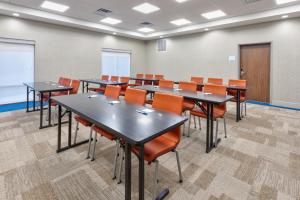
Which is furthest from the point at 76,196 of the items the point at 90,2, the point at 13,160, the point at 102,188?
the point at 90,2

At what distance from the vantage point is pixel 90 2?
4.88 meters

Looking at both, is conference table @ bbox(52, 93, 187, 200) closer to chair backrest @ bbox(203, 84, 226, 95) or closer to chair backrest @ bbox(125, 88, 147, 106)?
chair backrest @ bbox(125, 88, 147, 106)

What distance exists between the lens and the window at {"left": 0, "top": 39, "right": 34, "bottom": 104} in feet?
18.5

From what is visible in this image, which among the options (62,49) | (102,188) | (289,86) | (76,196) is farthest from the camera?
(62,49)

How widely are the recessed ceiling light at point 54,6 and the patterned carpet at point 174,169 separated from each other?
148 inches

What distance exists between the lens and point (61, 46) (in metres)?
6.63

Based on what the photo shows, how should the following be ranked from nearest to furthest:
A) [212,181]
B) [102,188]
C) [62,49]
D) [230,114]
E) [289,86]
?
[102,188] < [212,181] < [230,114] < [289,86] < [62,49]

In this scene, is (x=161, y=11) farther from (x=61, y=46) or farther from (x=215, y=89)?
(x=61, y=46)

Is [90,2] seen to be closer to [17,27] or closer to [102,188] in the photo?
[17,27]

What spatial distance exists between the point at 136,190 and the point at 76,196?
1.99 feet

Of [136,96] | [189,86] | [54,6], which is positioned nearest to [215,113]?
[189,86]

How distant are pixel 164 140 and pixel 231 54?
606 cm

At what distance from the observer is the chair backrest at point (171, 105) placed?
1.89 metres

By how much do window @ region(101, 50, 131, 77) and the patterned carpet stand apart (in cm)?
538
